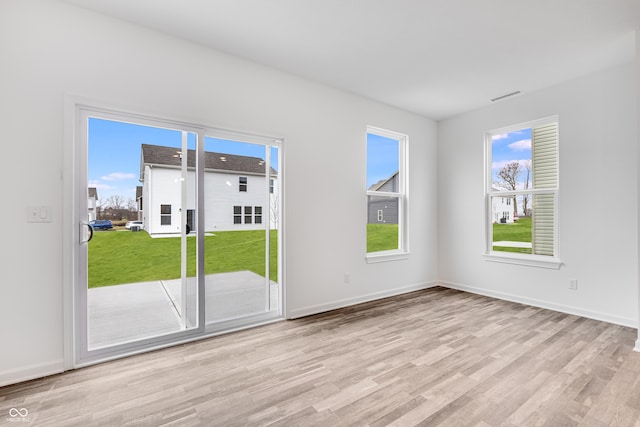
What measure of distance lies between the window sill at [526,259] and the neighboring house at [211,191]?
3.37 m

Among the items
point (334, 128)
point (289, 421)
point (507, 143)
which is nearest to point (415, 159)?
point (507, 143)

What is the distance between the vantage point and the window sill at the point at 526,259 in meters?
3.90

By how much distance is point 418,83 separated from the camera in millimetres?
3869

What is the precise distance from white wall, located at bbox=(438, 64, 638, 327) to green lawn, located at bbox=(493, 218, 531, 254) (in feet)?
0.75

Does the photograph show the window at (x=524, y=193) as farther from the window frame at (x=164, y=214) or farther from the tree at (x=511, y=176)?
the window frame at (x=164, y=214)

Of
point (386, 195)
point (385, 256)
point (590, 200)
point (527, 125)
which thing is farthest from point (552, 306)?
point (386, 195)

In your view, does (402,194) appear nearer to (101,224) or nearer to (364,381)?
(364,381)

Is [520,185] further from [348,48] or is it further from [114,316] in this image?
[114,316]

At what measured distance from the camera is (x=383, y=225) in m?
4.73

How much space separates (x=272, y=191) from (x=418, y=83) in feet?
7.64

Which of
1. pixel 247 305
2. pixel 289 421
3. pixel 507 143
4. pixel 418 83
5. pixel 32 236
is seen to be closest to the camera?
pixel 289 421

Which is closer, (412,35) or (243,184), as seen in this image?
(412,35)

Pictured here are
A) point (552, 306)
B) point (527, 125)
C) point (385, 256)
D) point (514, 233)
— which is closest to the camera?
point (552, 306)

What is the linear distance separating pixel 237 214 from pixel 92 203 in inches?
50.4
